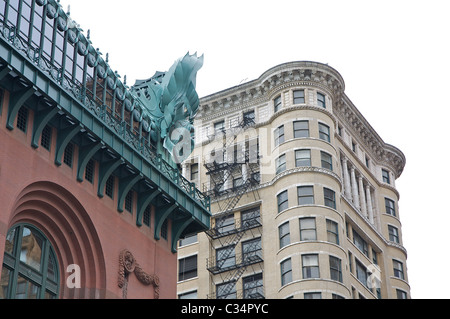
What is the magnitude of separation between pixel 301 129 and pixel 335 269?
13876 mm

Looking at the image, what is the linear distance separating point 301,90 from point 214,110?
9539 millimetres

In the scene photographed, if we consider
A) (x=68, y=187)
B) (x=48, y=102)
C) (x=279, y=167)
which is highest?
(x=279, y=167)

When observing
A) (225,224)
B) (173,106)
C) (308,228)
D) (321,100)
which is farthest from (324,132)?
(173,106)

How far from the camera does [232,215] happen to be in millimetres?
87938

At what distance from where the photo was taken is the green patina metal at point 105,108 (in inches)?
1784

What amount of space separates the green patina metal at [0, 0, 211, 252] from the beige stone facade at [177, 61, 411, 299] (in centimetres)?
2382

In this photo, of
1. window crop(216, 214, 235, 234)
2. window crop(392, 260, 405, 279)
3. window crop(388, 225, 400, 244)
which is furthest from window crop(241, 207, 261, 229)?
window crop(388, 225, 400, 244)

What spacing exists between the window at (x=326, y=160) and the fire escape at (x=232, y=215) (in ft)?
20.8

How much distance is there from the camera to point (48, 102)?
4588cm

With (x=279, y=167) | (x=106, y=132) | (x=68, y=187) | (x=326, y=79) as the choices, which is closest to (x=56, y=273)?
(x=68, y=187)

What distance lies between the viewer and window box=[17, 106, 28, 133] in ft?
148

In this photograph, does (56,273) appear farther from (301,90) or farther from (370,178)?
(370,178)

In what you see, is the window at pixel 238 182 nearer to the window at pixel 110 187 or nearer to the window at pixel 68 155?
the window at pixel 110 187

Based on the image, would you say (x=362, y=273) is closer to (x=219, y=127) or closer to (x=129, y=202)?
(x=219, y=127)
